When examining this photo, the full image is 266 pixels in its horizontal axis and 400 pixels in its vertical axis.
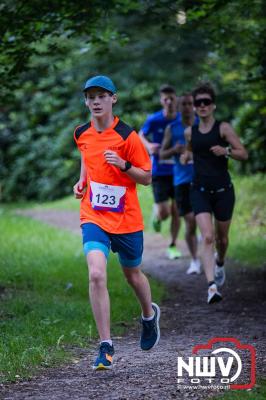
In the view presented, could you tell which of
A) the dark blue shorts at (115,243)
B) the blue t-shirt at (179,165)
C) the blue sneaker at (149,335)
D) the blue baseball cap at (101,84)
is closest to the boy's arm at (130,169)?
the dark blue shorts at (115,243)

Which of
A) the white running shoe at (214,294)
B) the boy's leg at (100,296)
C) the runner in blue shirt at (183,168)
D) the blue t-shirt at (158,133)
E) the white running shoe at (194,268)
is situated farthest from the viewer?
the blue t-shirt at (158,133)

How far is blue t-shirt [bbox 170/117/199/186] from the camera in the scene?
37.4 feet

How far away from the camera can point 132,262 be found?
→ 6.54 meters

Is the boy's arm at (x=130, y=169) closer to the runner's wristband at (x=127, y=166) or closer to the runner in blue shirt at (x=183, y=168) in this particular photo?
the runner's wristband at (x=127, y=166)

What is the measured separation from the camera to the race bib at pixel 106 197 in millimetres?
6355

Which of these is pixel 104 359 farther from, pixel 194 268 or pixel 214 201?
pixel 194 268

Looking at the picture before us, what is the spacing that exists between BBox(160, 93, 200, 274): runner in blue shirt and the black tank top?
176 cm

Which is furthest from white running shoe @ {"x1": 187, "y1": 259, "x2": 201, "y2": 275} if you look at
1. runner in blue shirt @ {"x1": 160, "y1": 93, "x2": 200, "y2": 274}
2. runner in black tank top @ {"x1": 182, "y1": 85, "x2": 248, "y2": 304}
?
runner in black tank top @ {"x1": 182, "y1": 85, "x2": 248, "y2": 304}

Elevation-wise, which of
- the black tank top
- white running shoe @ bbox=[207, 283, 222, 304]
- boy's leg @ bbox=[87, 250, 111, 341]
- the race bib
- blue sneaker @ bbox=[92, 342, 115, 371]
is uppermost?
the race bib

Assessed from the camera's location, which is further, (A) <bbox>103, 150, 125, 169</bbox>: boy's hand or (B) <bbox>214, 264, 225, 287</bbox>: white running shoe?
(B) <bbox>214, 264, 225, 287</bbox>: white running shoe

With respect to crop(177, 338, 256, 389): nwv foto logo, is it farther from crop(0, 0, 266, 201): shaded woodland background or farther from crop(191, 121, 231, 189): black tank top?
crop(0, 0, 266, 201): shaded woodland background

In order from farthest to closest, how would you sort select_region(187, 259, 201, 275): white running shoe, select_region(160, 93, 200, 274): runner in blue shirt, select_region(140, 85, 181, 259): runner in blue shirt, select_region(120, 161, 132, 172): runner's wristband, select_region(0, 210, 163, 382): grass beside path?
1. select_region(140, 85, 181, 259): runner in blue shirt
2. select_region(187, 259, 201, 275): white running shoe
3. select_region(160, 93, 200, 274): runner in blue shirt
4. select_region(0, 210, 163, 382): grass beside path
5. select_region(120, 161, 132, 172): runner's wristband

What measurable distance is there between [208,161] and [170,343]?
8.76ft

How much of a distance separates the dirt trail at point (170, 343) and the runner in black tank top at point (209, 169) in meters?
0.51
